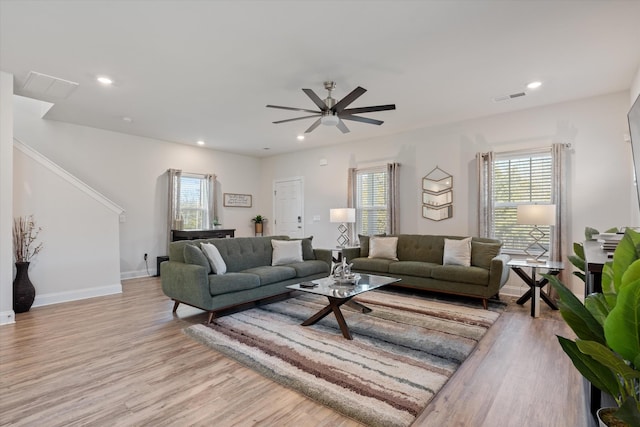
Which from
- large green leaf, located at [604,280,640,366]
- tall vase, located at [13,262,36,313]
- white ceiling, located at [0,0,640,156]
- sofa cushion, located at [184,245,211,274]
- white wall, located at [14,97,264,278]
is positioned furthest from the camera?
white wall, located at [14,97,264,278]

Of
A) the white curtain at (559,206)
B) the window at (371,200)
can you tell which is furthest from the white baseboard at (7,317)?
the white curtain at (559,206)

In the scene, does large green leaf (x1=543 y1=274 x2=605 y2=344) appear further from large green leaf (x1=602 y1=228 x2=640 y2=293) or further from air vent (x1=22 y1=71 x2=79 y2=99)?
air vent (x1=22 y1=71 x2=79 y2=99)

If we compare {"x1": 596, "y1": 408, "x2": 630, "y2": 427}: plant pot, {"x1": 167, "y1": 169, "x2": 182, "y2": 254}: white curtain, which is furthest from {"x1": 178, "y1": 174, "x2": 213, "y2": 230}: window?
{"x1": 596, "y1": 408, "x2": 630, "y2": 427}: plant pot

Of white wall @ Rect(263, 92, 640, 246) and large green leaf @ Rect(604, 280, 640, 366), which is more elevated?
white wall @ Rect(263, 92, 640, 246)

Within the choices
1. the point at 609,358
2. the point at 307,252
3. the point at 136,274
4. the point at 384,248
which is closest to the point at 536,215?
the point at 384,248

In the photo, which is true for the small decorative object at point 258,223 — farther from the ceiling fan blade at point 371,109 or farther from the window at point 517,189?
the window at point 517,189

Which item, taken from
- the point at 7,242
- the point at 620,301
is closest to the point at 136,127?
the point at 7,242

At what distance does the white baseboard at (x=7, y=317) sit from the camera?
3.41 meters

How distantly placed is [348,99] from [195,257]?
2.39 m

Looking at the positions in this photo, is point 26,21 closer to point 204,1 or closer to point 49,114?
point 204,1

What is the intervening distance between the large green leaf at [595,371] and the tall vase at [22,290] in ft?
17.2

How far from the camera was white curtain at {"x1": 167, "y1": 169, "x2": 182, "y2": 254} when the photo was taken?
6352 mm

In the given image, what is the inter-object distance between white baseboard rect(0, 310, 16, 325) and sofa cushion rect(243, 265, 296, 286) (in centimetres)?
252

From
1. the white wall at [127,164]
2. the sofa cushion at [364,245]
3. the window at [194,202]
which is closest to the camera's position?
the white wall at [127,164]
